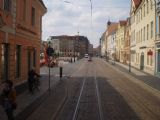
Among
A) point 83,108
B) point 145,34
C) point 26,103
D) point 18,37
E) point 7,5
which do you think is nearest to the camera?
point 83,108

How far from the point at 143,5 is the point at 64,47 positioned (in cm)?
14709

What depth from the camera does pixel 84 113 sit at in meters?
16.2

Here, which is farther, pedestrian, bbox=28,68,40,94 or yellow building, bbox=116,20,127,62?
yellow building, bbox=116,20,127,62

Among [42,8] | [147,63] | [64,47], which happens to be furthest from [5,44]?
[64,47]

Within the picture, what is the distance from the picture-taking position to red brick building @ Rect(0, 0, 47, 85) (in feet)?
70.4

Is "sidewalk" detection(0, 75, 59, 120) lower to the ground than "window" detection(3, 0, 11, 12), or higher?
lower

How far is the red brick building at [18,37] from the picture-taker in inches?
845

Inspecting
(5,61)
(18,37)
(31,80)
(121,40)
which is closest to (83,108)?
(31,80)

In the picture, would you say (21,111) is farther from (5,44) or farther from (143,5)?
(143,5)

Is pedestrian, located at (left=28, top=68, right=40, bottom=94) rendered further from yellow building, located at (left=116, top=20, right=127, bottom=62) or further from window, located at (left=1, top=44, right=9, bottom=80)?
yellow building, located at (left=116, top=20, right=127, bottom=62)

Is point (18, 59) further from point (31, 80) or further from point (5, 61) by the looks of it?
point (5, 61)

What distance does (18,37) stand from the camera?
82.9 ft

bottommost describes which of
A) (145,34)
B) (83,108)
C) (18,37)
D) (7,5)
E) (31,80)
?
(83,108)

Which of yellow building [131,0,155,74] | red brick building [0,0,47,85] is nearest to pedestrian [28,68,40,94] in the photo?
red brick building [0,0,47,85]
